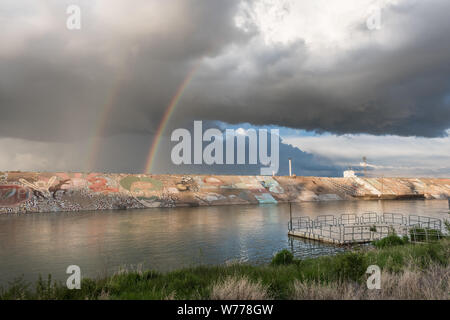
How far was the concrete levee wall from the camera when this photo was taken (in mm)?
63688

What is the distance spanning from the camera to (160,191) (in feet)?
260

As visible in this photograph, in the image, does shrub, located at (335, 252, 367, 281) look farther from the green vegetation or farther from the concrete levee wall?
the concrete levee wall

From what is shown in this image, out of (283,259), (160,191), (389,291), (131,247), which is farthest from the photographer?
(160,191)

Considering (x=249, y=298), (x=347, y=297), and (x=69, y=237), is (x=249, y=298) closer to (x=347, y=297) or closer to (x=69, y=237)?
(x=347, y=297)

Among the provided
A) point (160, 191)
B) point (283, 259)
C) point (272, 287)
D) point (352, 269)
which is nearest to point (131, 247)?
point (283, 259)

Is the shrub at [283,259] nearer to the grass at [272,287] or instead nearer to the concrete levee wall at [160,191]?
the grass at [272,287]

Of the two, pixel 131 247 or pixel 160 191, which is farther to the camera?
pixel 160 191

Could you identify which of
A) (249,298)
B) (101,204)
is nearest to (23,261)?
(249,298)

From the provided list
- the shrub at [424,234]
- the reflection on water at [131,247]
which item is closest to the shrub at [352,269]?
the reflection on water at [131,247]

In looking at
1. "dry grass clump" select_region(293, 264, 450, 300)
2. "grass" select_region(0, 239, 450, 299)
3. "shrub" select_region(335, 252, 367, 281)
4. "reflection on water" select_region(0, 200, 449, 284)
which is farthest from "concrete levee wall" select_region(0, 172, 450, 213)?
"dry grass clump" select_region(293, 264, 450, 300)

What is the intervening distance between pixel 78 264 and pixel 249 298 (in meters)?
17.9

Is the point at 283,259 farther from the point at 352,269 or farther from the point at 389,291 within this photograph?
the point at 389,291

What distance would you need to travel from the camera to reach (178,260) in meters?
20.5
